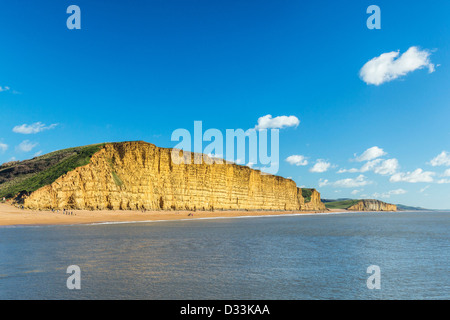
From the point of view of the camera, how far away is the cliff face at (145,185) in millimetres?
61559

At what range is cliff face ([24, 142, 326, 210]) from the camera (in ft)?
202

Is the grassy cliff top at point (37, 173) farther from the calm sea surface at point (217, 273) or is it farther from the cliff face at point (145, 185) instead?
the calm sea surface at point (217, 273)

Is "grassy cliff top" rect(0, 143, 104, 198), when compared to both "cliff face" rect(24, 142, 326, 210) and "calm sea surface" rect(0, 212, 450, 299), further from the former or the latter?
"calm sea surface" rect(0, 212, 450, 299)

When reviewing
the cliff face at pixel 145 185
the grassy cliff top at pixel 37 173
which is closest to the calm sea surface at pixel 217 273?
the cliff face at pixel 145 185

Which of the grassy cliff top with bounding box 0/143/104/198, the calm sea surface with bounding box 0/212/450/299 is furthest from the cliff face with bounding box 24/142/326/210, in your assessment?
the calm sea surface with bounding box 0/212/450/299

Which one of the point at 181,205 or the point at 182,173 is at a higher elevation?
the point at 182,173

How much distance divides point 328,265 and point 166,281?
8.02 m

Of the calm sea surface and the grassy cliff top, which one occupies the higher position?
the grassy cliff top

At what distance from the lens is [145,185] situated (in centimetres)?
7781

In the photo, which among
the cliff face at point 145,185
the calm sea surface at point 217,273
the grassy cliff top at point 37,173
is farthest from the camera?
the grassy cliff top at point 37,173
